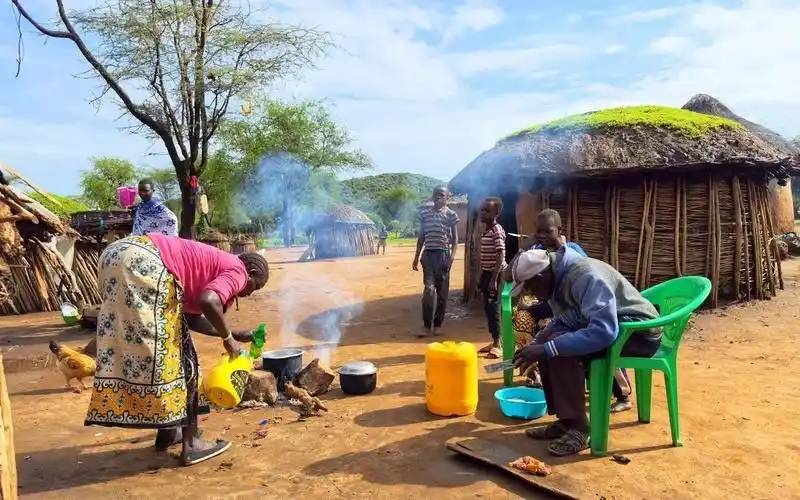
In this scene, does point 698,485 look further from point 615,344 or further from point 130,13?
point 130,13

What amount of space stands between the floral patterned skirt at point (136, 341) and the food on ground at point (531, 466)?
1883mm

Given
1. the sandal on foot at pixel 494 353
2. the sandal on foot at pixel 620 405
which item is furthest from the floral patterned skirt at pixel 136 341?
the sandal on foot at pixel 494 353

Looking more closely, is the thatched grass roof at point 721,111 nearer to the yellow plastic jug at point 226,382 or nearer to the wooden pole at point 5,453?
the yellow plastic jug at point 226,382

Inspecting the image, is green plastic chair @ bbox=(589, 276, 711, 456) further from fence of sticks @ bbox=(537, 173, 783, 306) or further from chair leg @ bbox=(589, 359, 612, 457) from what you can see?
fence of sticks @ bbox=(537, 173, 783, 306)

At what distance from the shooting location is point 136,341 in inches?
118

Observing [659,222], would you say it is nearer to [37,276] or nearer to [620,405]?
[620,405]

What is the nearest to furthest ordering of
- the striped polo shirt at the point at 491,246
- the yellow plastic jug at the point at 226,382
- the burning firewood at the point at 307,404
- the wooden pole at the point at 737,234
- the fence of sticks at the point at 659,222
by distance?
the yellow plastic jug at the point at 226,382, the burning firewood at the point at 307,404, the striped polo shirt at the point at 491,246, the fence of sticks at the point at 659,222, the wooden pole at the point at 737,234

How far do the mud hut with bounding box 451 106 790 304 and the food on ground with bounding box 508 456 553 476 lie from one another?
5.13m

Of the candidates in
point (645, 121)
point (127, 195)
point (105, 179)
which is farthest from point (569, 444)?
point (105, 179)

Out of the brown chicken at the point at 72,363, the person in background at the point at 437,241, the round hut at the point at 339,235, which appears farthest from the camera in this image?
the round hut at the point at 339,235

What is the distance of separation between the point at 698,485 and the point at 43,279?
36.5ft

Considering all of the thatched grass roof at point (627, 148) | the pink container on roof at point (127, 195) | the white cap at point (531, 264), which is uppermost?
the thatched grass roof at point (627, 148)

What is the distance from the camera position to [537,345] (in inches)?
125

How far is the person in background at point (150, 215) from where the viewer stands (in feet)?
19.7
